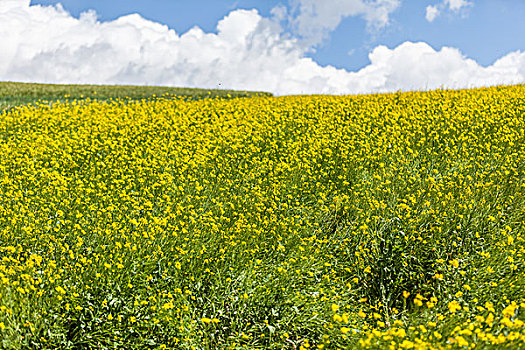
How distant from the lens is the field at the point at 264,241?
159 inches

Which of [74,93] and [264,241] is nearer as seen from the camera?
[264,241]

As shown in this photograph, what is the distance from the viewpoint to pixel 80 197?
5.83 meters

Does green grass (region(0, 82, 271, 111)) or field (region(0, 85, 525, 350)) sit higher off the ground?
green grass (region(0, 82, 271, 111))

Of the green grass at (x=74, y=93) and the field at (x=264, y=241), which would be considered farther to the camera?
the green grass at (x=74, y=93)

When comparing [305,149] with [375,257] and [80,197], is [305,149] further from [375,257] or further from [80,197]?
[80,197]

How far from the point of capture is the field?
4043mm

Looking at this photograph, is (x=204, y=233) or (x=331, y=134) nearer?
(x=204, y=233)

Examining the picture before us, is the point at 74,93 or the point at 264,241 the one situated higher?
the point at 74,93

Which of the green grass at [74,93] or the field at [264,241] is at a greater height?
the green grass at [74,93]

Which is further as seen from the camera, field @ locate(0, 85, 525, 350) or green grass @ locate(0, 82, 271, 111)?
green grass @ locate(0, 82, 271, 111)

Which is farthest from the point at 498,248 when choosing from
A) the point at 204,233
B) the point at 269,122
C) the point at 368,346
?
the point at 269,122

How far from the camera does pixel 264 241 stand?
530 centimetres

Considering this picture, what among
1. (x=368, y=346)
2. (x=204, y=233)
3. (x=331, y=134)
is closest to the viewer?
(x=368, y=346)

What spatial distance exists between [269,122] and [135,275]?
20.6 ft
